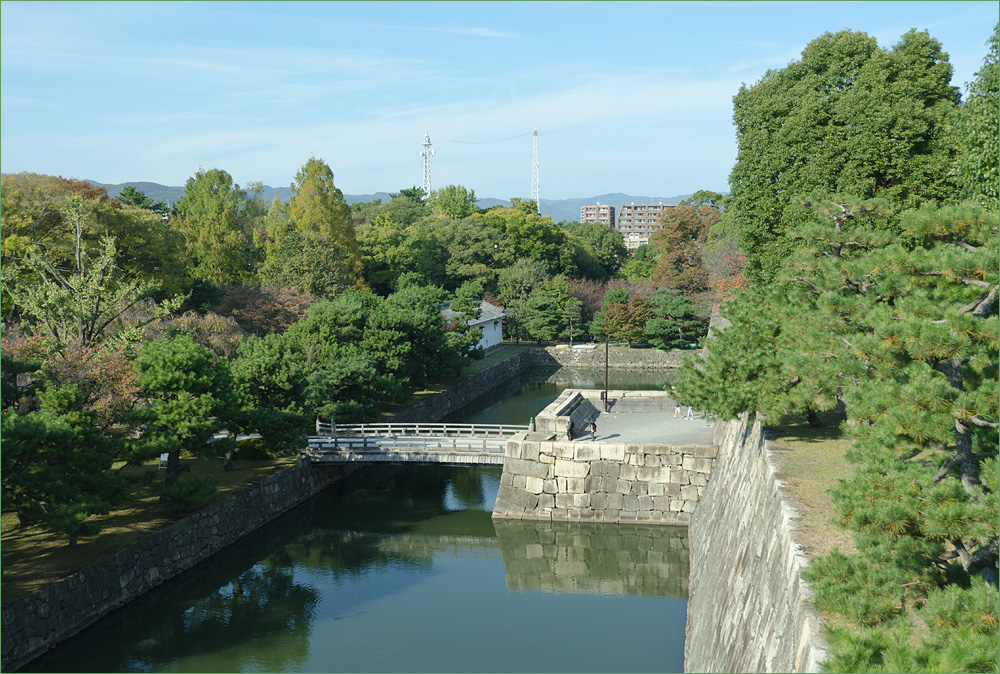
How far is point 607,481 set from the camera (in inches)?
977

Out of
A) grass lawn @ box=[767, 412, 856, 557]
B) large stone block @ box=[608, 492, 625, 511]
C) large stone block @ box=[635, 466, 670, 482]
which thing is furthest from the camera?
large stone block @ box=[608, 492, 625, 511]

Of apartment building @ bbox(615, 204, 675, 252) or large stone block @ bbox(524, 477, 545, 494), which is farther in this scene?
apartment building @ bbox(615, 204, 675, 252)

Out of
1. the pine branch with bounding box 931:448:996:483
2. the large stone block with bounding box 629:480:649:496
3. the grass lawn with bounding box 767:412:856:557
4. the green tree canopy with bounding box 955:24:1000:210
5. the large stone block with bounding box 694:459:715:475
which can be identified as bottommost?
the large stone block with bounding box 629:480:649:496

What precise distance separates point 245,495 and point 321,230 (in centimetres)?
2820

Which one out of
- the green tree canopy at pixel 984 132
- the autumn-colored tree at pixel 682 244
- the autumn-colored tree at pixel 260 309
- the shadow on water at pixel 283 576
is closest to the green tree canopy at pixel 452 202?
the autumn-colored tree at pixel 682 244

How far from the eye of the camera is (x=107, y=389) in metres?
20.8

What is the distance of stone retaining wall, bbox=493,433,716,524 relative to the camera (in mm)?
24531

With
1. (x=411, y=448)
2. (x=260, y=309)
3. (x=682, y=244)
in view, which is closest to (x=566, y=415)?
(x=411, y=448)

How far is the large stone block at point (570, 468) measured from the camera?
2495 cm

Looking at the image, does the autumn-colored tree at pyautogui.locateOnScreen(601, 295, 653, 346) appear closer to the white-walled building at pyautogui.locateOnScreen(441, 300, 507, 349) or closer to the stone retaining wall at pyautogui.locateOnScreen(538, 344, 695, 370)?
the stone retaining wall at pyautogui.locateOnScreen(538, 344, 695, 370)

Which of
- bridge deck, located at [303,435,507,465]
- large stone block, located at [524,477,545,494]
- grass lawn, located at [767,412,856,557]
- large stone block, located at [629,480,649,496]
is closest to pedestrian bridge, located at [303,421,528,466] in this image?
bridge deck, located at [303,435,507,465]

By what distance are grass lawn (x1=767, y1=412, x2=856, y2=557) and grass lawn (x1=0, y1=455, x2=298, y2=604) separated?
47.2 feet

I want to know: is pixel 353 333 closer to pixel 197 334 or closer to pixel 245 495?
pixel 197 334

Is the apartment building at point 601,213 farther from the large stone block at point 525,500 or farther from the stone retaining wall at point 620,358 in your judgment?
the large stone block at point 525,500
